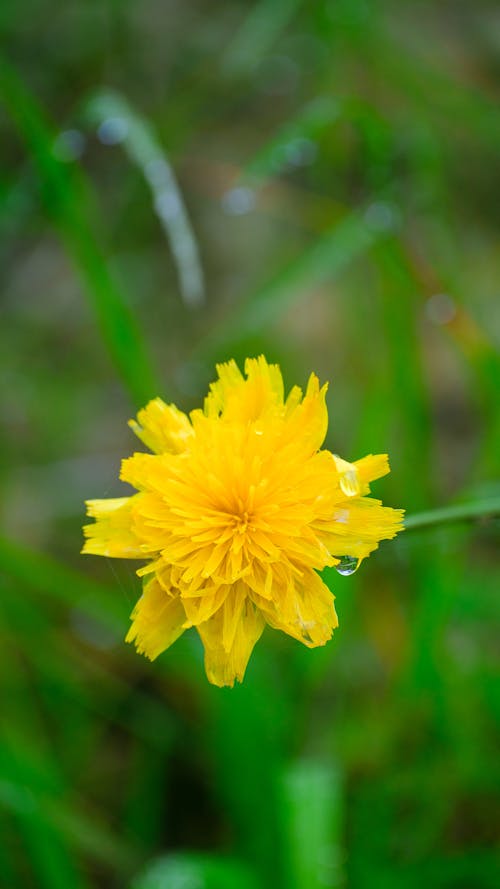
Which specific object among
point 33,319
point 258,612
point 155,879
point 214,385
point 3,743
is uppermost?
point 33,319

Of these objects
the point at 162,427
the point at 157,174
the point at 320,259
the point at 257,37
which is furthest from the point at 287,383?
the point at 162,427

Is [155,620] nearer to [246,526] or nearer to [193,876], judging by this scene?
[246,526]

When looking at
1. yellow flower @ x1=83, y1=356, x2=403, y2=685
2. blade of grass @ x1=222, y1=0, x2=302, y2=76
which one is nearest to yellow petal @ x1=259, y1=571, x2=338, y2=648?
yellow flower @ x1=83, y1=356, x2=403, y2=685

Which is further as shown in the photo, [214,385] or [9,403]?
[9,403]

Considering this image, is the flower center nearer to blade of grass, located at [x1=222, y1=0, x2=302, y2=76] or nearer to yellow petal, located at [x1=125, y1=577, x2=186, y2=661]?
yellow petal, located at [x1=125, y1=577, x2=186, y2=661]

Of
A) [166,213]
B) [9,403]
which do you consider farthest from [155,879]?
[9,403]

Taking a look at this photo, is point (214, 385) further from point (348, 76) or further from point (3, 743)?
point (348, 76)
